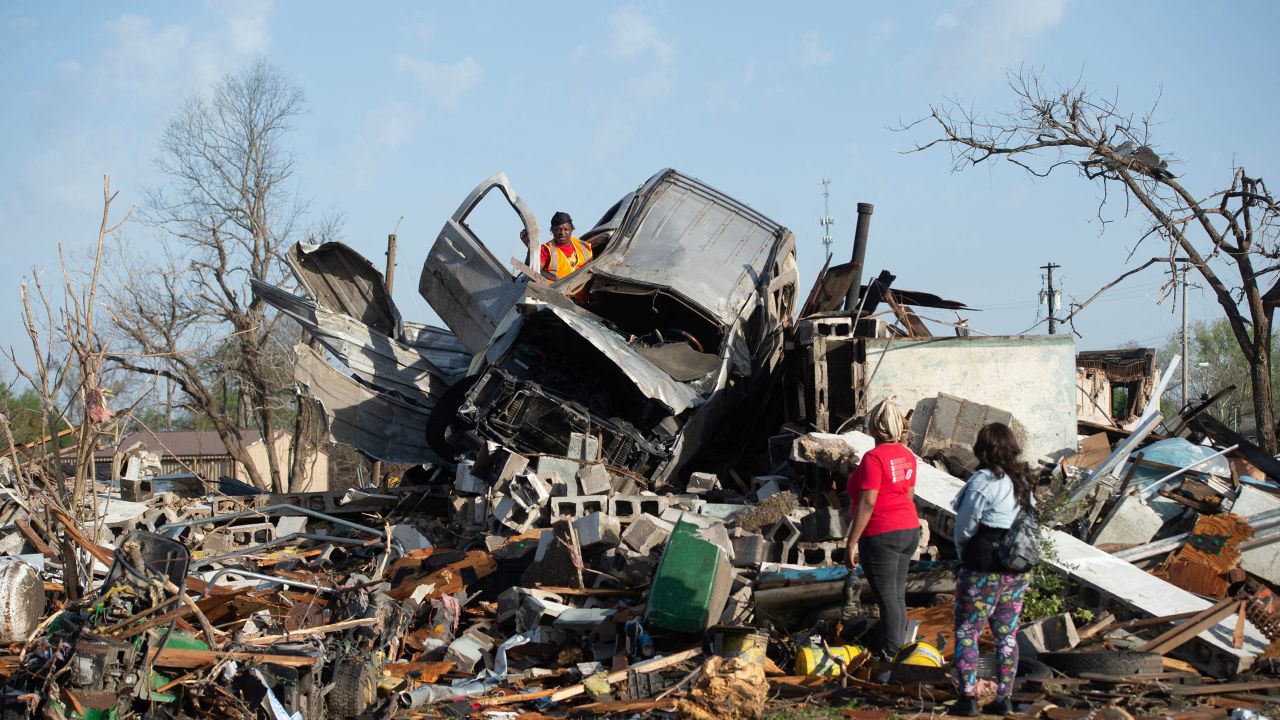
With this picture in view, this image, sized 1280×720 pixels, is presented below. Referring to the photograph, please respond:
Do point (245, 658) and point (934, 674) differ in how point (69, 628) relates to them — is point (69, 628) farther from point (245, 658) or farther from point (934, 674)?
point (934, 674)

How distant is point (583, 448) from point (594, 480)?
40 cm

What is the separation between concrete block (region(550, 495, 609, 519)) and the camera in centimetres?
855

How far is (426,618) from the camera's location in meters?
7.43

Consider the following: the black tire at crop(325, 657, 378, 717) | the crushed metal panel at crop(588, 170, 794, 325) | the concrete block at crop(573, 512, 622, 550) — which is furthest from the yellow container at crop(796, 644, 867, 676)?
the crushed metal panel at crop(588, 170, 794, 325)

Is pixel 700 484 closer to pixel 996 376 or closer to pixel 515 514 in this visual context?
pixel 515 514

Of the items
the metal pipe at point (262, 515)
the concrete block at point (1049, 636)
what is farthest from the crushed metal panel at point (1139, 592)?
the metal pipe at point (262, 515)

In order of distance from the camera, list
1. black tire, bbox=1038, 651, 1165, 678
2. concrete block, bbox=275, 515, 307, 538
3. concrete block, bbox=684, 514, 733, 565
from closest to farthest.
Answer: black tire, bbox=1038, 651, 1165, 678 < concrete block, bbox=684, 514, 733, 565 < concrete block, bbox=275, 515, 307, 538

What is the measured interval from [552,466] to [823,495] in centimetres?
226

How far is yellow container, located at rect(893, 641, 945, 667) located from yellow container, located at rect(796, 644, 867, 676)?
1.22 ft

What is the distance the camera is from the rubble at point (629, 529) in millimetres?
5145

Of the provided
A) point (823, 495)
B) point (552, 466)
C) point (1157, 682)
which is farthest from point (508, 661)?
point (1157, 682)

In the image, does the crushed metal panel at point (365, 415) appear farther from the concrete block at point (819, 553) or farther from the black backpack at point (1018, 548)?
the black backpack at point (1018, 548)

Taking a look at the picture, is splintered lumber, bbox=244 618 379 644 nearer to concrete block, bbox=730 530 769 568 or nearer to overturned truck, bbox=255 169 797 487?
concrete block, bbox=730 530 769 568

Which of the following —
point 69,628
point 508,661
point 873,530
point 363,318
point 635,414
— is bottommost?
point 508,661
